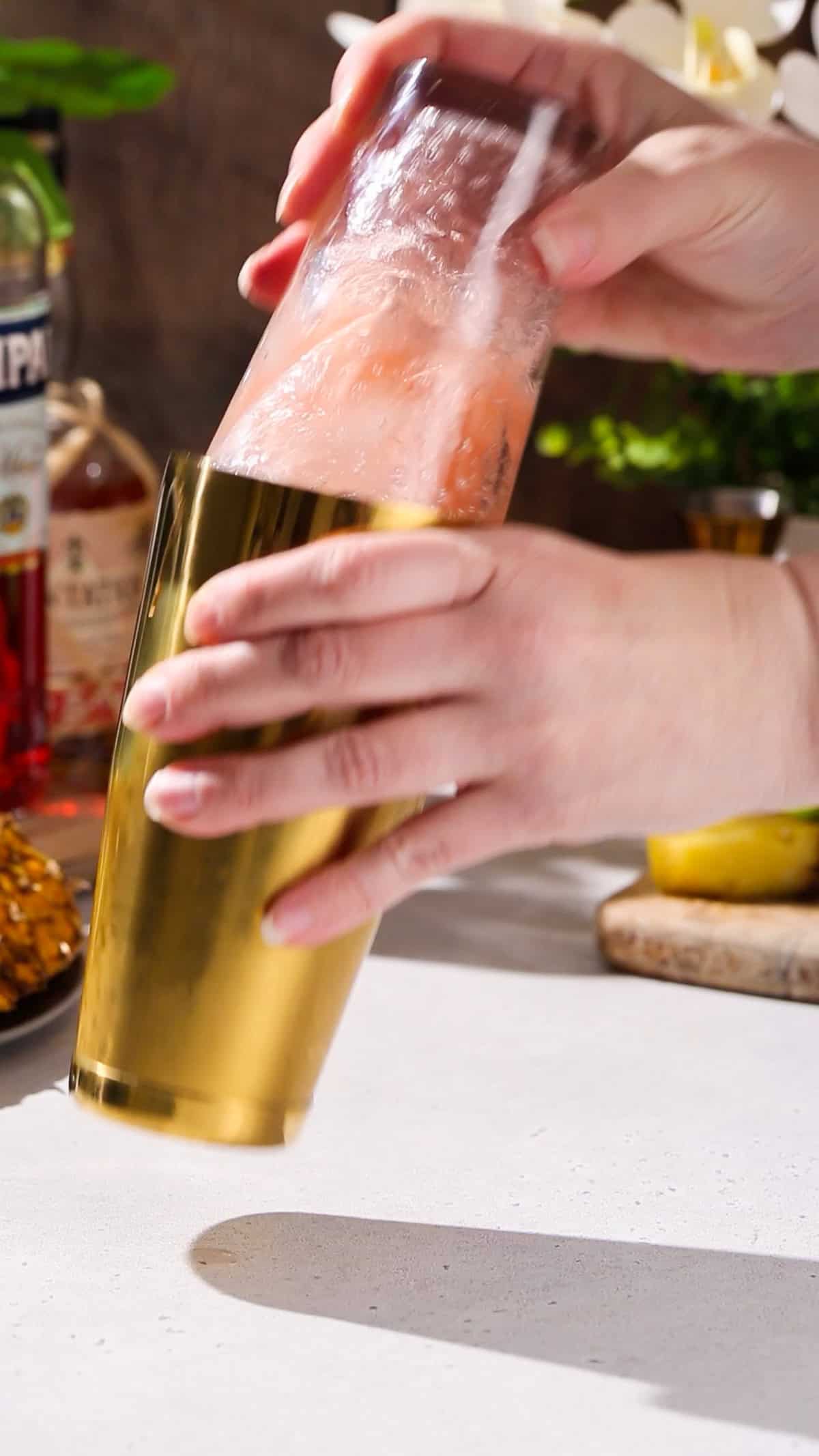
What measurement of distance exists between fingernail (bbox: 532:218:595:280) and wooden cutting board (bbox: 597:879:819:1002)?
367 millimetres

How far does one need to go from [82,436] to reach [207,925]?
60cm

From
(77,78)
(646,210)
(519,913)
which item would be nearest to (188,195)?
(77,78)

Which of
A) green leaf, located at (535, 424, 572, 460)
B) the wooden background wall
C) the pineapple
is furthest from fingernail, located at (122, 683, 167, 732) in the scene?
the wooden background wall

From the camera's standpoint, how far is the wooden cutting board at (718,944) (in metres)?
0.74

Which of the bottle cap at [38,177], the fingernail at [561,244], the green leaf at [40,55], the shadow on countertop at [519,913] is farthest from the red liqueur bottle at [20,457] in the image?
the fingernail at [561,244]

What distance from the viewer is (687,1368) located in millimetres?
459

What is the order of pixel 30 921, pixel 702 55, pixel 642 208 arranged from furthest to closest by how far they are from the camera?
pixel 702 55, pixel 30 921, pixel 642 208

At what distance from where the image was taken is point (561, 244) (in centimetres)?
47

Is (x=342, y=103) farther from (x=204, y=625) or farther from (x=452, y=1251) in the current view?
(x=452, y=1251)

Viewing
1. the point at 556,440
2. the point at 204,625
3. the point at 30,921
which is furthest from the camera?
the point at 556,440

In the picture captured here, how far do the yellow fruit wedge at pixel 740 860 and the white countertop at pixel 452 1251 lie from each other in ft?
0.25

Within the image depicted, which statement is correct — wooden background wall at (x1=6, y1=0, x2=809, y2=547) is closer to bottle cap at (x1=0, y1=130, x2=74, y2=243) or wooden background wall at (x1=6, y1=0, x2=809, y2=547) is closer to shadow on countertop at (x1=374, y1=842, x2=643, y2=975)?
bottle cap at (x1=0, y1=130, x2=74, y2=243)

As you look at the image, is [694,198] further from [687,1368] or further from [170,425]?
[170,425]

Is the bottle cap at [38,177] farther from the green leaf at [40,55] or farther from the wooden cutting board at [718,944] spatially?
the wooden cutting board at [718,944]
